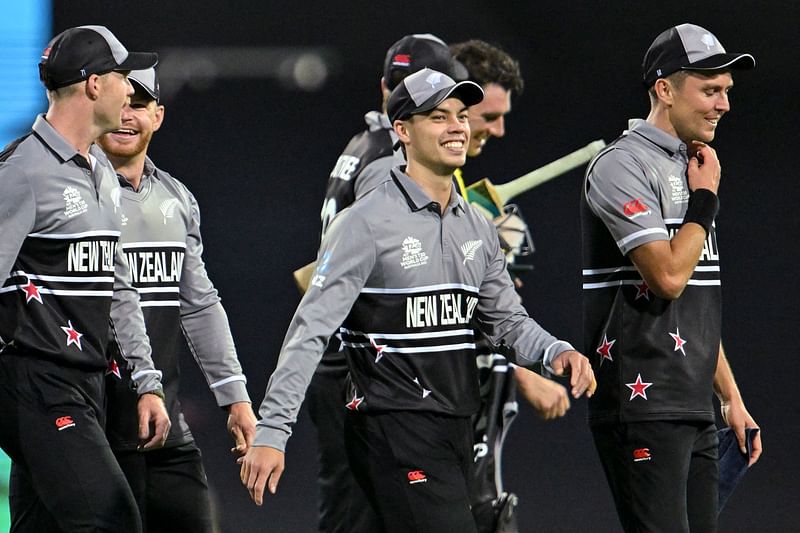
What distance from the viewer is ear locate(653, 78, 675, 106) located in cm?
337

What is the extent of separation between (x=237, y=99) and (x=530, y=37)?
4.17 ft

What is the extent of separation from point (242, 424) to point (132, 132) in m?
0.85

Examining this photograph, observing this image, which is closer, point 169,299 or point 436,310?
point 436,310

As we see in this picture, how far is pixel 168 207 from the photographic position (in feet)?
11.9

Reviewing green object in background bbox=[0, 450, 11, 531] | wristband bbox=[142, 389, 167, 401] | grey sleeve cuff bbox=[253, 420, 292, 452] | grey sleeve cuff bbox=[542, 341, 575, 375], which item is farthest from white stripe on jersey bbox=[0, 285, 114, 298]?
green object in background bbox=[0, 450, 11, 531]

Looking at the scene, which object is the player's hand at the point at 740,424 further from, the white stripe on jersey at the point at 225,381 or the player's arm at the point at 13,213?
the player's arm at the point at 13,213

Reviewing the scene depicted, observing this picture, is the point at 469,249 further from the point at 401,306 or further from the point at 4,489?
the point at 4,489

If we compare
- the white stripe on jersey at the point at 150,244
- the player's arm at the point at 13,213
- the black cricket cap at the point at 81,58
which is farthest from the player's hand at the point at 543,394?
the player's arm at the point at 13,213

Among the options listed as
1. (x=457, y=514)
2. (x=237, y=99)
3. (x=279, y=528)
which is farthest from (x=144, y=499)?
(x=237, y=99)

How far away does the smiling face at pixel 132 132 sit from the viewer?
141 inches

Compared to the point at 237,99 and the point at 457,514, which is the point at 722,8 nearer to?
the point at 237,99

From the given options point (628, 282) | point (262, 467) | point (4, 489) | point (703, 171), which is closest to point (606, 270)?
point (628, 282)

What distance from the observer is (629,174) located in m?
3.22

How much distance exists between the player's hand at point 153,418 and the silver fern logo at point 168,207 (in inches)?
21.9
